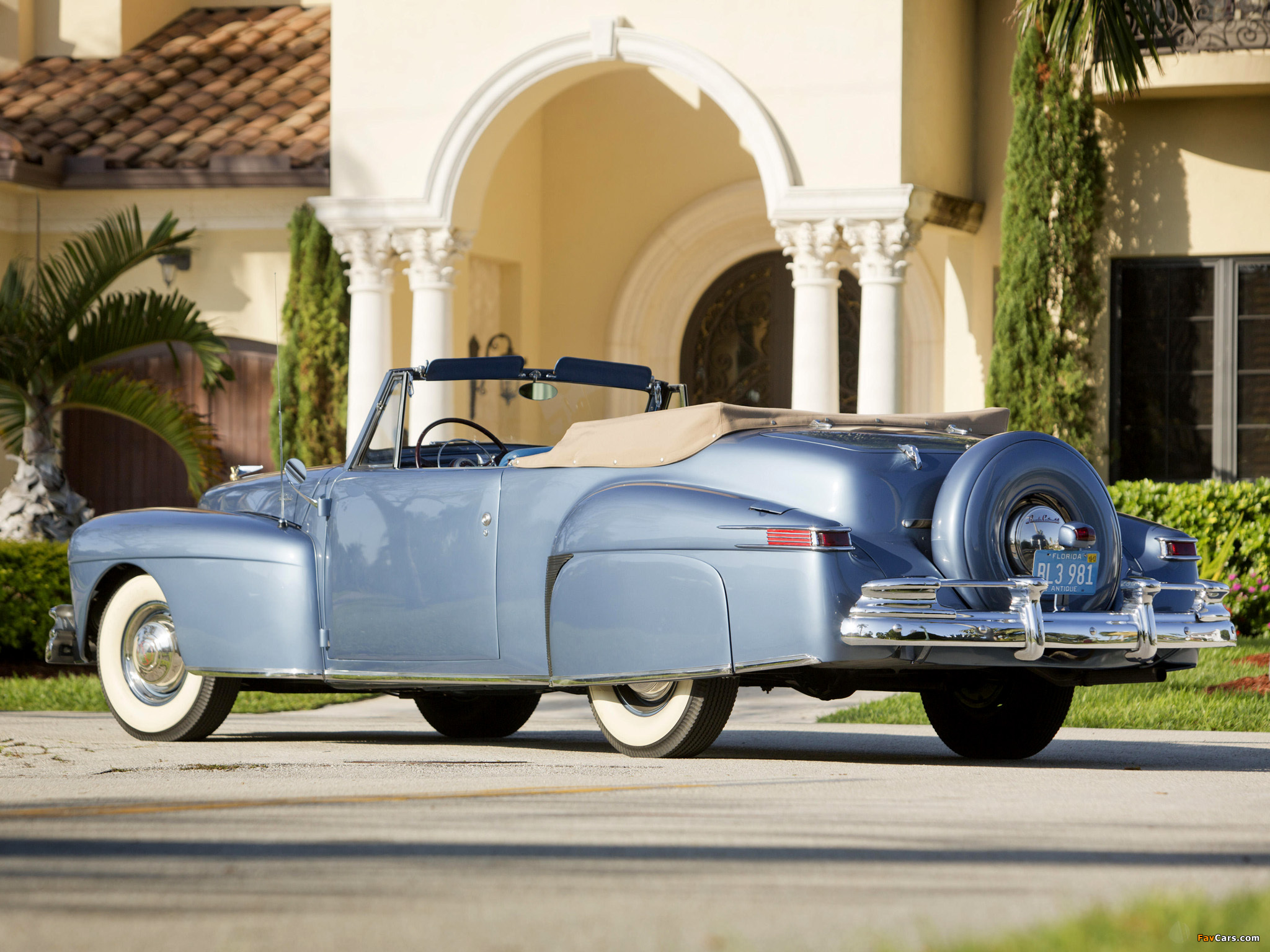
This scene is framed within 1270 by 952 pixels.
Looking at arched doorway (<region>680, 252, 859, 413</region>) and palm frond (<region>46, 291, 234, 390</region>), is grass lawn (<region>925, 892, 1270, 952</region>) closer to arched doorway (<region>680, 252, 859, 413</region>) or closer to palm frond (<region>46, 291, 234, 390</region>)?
palm frond (<region>46, 291, 234, 390</region>)

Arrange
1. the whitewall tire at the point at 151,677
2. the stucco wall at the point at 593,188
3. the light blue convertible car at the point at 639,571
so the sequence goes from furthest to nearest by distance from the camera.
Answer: the stucco wall at the point at 593,188 → the whitewall tire at the point at 151,677 → the light blue convertible car at the point at 639,571

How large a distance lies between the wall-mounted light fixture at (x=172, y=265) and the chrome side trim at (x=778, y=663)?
36.9 ft

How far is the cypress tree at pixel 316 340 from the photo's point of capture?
14.9 m

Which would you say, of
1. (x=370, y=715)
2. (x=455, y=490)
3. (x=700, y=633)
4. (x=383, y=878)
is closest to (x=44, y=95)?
(x=370, y=715)

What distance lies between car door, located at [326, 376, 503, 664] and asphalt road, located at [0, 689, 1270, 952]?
1.51ft

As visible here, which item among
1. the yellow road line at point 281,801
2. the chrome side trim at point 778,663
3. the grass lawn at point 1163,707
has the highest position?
the chrome side trim at point 778,663

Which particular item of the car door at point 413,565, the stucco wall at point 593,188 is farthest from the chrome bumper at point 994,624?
the stucco wall at point 593,188

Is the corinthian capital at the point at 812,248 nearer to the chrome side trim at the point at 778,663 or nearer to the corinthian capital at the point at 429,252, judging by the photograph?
the corinthian capital at the point at 429,252

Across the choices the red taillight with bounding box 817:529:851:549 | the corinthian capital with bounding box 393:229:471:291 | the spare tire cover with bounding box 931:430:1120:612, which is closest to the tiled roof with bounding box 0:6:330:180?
the corinthian capital with bounding box 393:229:471:291

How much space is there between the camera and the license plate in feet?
19.1

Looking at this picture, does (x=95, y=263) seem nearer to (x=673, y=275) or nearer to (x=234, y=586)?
(x=673, y=275)

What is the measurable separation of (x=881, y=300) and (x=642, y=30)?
2.90 metres

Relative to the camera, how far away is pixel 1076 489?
5980mm

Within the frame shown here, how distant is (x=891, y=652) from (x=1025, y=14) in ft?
22.7
